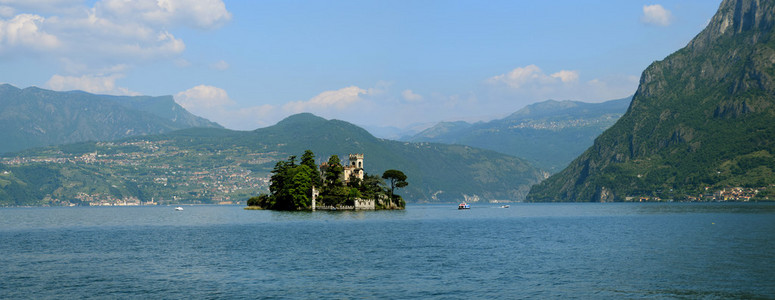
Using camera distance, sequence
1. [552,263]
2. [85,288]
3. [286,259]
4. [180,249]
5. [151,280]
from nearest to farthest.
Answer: [85,288] → [151,280] → [552,263] → [286,259] → [180,249]

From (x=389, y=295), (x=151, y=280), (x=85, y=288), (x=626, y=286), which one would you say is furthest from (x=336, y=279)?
(x=626, y=286)

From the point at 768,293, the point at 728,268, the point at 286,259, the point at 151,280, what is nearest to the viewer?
the point at 768,293

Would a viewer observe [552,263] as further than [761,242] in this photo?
No

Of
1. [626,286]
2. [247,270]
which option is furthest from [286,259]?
[626,286]

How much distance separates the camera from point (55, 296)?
53.2 metres

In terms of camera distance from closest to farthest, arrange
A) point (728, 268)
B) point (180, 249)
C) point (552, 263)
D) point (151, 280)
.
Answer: point (151, 280)
point (728, 268)
point (552, 263)
point (180, 249)

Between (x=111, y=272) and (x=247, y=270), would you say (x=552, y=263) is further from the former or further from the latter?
(x=111, y=272)

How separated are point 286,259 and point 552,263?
2949 cm

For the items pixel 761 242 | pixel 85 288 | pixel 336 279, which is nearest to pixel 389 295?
pixel 336 279

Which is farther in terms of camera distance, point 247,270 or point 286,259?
point 286,259

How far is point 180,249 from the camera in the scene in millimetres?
91625

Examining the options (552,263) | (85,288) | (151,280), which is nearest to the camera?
(85,288)

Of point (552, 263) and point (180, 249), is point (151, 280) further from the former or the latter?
point (552, 263)

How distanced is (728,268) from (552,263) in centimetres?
1688
